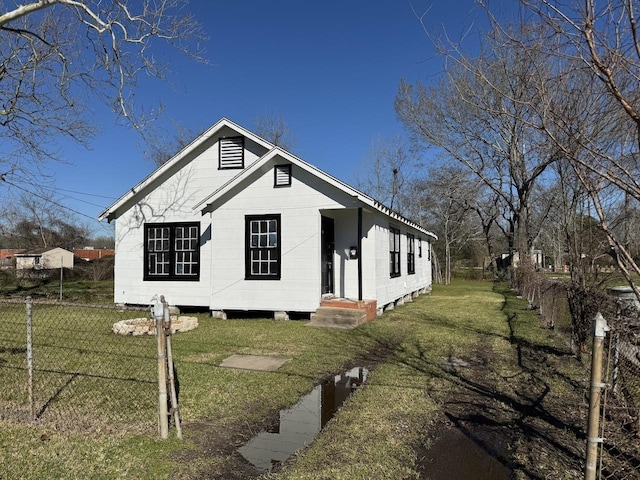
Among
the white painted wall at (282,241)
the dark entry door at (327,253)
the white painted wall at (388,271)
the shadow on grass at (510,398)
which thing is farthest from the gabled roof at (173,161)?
the shadow on grass at (510,398)

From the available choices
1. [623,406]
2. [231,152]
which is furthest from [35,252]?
[623,406]

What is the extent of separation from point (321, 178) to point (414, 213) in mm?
26224

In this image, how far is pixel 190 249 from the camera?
1384 centimetres

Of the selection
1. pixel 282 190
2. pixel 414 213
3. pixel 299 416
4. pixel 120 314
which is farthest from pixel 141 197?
pixel 414 213

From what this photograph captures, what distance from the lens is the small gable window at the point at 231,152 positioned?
1373cm

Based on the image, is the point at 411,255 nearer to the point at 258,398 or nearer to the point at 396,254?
the point at 396,254

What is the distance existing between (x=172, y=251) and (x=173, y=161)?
2.76 metres

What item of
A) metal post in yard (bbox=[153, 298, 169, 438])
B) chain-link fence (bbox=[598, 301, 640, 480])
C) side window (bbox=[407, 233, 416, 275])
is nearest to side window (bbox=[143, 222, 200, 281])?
side window (bbox=[407, 233, 416, 275])

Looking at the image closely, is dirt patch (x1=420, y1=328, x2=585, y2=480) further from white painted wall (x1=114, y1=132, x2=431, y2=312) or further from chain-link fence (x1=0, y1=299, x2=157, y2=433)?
white painted wall (x1=114, y1=132, x2=431, y2=312)

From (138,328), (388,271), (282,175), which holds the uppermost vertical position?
(282,175)

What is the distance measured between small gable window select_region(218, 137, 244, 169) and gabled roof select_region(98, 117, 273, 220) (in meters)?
0.35

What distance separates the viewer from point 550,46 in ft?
9.37

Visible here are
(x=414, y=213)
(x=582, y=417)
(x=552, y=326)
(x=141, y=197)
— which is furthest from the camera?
(x=414, y=213)

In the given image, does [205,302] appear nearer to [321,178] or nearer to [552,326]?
[321,178]
